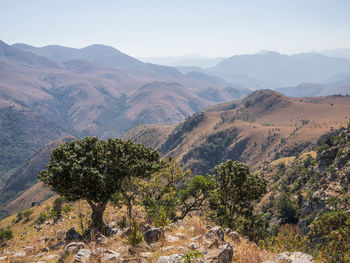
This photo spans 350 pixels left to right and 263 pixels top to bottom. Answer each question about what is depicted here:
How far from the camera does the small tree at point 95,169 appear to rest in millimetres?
19594

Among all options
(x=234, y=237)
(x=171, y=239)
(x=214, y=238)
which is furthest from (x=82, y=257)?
(x=234, y=237)

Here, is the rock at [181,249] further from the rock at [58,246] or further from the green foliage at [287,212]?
the green foliage at [287,212]

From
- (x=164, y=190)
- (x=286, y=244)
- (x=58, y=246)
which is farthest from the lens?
(x=164, y=190)

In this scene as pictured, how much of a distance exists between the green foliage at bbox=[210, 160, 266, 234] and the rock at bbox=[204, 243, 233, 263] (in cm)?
1285

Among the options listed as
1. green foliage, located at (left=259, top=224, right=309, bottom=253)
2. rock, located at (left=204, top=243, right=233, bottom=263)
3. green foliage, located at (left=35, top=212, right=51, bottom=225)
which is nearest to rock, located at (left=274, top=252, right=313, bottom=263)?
green foliage, located at (left=259, top=224, right=309, bottom=253)

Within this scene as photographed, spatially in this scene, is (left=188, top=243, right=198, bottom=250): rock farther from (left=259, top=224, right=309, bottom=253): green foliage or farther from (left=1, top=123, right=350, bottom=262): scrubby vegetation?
(left=259, top=224, right=309, bottom=253): green foliage

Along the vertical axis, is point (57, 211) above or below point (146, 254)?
below

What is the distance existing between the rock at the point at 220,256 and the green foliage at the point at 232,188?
1285cm

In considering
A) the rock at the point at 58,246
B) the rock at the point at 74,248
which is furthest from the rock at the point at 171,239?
the rock at the point at 58,246

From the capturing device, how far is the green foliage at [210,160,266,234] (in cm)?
2470

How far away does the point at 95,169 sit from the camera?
20.0 m

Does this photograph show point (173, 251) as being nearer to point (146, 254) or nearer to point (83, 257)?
point (146, 254)

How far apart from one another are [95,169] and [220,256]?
12.8 metres

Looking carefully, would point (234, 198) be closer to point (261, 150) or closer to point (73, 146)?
point (73, 146)
